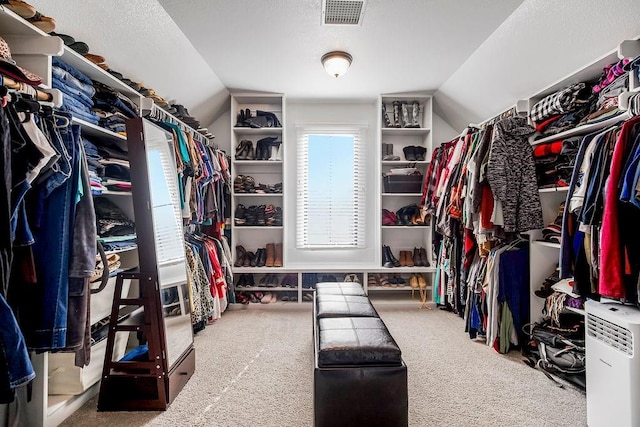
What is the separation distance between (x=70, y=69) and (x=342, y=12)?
1586 mm

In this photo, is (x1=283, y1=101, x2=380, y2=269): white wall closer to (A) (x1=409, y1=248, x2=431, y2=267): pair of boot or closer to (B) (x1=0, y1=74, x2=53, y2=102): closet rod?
(A) (x1=409, y1=248, x2=431, y2=267): pair of boot

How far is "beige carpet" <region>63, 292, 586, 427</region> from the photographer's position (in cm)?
172

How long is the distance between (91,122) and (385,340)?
196cm

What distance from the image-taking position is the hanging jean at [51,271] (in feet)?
4.11

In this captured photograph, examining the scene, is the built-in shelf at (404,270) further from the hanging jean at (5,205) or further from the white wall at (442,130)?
the hanging jean at (5,205)

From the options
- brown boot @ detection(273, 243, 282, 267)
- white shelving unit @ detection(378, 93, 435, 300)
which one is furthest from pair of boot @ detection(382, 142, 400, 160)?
brown boot @ detection(273, 243, 282, 267)

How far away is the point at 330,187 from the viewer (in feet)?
13.3

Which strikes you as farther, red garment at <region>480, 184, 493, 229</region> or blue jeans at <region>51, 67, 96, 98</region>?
red garment at <region>480, 184, 493, 229</region>

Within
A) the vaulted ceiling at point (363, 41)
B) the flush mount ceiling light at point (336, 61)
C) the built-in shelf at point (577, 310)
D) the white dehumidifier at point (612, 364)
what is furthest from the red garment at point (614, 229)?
the flush mount ceiling light at point (336, 61)

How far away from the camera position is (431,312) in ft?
11.6

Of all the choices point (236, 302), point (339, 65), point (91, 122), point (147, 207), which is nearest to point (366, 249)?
point (236, 302)

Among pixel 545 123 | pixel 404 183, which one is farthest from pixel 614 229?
pixel 404 183

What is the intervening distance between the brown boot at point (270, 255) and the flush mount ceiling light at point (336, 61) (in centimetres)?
202

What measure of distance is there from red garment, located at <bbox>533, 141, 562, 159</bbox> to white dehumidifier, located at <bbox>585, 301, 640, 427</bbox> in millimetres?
1050
